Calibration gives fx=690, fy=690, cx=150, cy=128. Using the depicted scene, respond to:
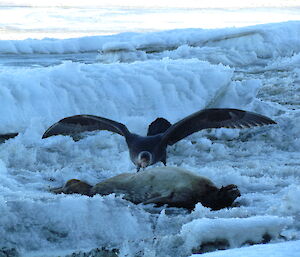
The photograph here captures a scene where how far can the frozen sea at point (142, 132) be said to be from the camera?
13.9 ft

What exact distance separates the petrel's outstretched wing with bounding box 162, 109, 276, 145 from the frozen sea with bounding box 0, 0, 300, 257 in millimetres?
336

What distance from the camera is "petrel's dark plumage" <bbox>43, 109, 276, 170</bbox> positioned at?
6.20 m

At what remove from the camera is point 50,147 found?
7.39 meters

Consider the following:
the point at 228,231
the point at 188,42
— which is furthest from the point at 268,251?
the point at 188,42

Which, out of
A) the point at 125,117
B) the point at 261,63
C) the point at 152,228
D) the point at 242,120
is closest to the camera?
the point at 152,228

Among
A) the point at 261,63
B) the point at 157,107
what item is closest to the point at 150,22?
the point at 261,63

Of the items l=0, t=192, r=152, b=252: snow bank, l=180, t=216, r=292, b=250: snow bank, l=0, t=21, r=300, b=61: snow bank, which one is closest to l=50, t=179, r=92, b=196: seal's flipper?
l=0, t=192, r=152, b=252: snow bank

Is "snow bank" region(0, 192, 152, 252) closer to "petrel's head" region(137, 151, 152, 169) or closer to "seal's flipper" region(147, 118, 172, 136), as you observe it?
"petrel's head" region(137, 151, 152, 169)

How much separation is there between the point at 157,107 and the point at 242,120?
6.83 ft

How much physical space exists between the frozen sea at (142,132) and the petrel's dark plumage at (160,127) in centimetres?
31

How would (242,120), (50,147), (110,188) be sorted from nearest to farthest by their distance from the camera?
(110,188), (242,120), (50,147)

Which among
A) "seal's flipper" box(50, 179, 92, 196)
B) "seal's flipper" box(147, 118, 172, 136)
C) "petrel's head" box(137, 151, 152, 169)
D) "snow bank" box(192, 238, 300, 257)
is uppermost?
"snow bank" box(192, 238, 300, 257)

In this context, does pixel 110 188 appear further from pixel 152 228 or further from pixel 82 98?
pixel 82 98

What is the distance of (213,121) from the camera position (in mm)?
6637
